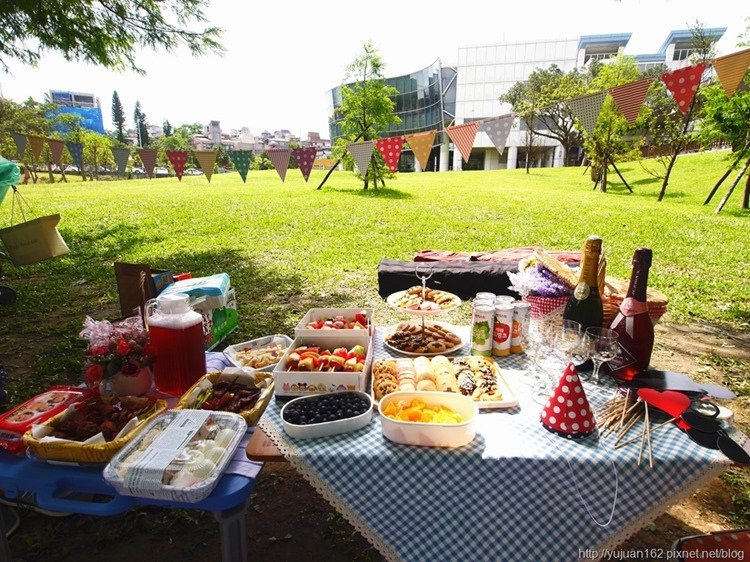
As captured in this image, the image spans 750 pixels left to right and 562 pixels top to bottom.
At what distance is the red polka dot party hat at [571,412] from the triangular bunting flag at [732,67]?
3860 mm

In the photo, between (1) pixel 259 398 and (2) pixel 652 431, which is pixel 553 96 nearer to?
(2) pixel 652 431

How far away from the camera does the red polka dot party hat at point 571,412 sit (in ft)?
4.58

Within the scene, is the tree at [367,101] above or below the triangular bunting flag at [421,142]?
above

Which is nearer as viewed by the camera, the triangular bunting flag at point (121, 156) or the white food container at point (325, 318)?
the white food container at point (325, 318)

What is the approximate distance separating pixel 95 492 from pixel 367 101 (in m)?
15.8

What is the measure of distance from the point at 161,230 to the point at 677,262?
10.9m

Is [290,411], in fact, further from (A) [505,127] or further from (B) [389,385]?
(A) [505,127]

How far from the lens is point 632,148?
2008cm

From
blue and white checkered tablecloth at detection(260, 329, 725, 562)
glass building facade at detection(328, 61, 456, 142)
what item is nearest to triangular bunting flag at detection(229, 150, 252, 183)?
blue and white checkered tablecloth at detection(260, 329, 725, 562)

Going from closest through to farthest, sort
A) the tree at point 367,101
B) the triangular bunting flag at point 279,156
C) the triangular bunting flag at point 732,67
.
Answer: the triangular bunting flag at point 732,67, the triangular bunting flag at point 279,156, the tree at point 367,101

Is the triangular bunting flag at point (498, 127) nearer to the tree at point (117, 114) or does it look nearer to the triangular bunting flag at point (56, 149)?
the triangular bunting flag at point (56, 149)

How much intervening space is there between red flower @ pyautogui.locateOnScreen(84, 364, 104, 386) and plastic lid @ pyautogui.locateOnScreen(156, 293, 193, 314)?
13.8 inches

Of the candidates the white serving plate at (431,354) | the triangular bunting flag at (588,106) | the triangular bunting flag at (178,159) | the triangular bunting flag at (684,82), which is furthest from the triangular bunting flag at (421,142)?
the triangular bunting flag at (178,159)

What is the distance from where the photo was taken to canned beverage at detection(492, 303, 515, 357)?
6.29ft
